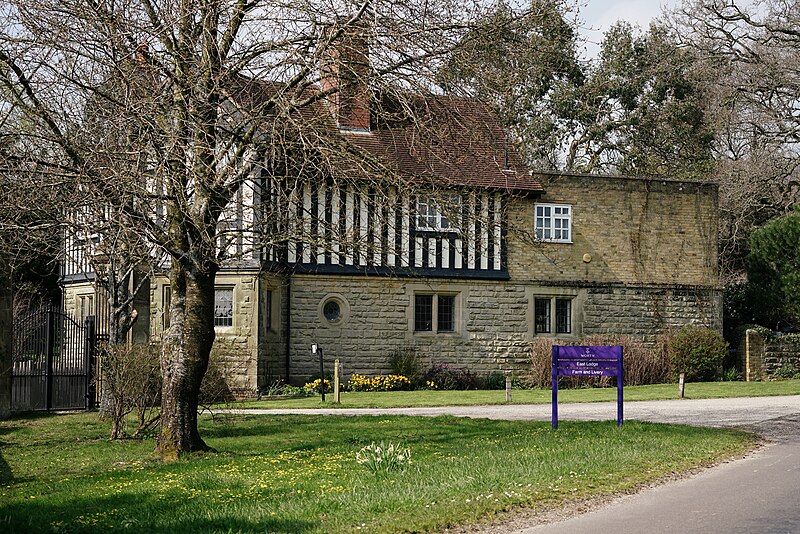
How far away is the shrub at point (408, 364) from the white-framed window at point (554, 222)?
17.8ft

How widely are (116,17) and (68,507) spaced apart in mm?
5459

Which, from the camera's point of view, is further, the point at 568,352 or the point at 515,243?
the point at 515,243

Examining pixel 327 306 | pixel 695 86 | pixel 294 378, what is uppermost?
pixel 695 86

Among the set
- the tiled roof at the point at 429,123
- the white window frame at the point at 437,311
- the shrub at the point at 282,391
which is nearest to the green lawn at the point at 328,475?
the tiled roof at the point at 429,123

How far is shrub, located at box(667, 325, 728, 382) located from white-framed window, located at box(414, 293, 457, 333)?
6956mm

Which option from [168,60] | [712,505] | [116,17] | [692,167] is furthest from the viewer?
[692,167]

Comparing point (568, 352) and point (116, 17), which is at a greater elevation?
point (116, 17)

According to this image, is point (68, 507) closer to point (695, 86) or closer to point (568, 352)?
point (568, 352)

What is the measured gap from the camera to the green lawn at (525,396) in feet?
76.8

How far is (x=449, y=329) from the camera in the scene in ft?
98.4

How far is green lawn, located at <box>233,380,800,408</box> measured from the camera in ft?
76.8

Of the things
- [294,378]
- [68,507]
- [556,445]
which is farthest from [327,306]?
[68,507]

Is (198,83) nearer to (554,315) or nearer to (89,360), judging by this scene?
(89,360)

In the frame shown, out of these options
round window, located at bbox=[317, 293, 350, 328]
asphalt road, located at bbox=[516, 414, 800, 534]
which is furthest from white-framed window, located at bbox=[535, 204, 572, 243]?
asphalt road, located at bbox=[516, 414, 800, 534]
